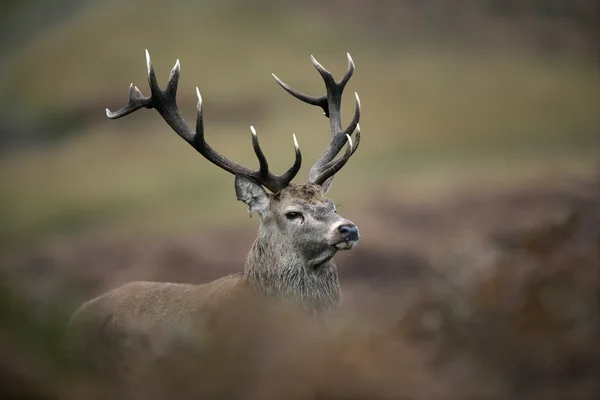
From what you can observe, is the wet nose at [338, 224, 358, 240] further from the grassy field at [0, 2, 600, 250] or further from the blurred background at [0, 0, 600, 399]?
the grassy field at [0, 2, 600, 250]

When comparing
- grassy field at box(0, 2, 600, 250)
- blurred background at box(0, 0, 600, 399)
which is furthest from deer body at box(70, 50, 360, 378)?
grassy field at box(0, 2, 600, 250)

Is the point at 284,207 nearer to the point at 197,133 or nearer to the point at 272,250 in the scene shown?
the point at 272,250

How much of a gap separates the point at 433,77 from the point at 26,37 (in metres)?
31.5

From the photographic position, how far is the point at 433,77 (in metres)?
52.3

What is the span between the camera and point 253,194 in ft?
28.5

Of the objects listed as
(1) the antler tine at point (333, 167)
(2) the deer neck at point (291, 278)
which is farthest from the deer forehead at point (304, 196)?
(2) the deer neck at point (291, 278)

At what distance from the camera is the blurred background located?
121 inches

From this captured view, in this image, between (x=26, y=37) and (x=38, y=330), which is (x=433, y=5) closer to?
(x=26, y=37)

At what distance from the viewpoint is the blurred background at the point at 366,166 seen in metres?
3.08

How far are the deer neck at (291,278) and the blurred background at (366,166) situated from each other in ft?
7.70

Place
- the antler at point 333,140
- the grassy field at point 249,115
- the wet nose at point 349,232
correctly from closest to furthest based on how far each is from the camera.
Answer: the wet nose at point 349,232 → the antler at point 333,140 → the grassy field at point 249,115

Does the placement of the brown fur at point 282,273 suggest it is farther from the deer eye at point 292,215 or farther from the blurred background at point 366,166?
the blurred background at point 366,166

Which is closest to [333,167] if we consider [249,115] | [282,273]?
[282,273]

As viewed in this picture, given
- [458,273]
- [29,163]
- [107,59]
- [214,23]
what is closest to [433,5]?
[214,23]
